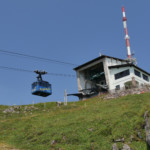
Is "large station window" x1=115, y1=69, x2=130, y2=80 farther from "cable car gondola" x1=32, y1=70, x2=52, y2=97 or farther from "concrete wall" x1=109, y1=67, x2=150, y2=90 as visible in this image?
"cable car gondola" x1=32, y1=70, x2=52, y2=97

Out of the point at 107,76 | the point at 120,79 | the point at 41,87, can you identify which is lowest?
the point at 41,87

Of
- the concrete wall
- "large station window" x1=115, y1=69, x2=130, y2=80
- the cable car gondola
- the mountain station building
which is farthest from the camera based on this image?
"large station window" x1=115, y1=69, x2=130, y2=80

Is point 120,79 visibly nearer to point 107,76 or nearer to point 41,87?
point 107,76

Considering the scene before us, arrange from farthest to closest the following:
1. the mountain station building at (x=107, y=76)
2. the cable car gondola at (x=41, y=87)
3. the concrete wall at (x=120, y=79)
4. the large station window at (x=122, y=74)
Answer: the large station window at (x=122, y=74), the mountain station building at (x=107, y=76), the concrete wall at (x=120, y=79), the cable car gondola at (x=41, y=87)

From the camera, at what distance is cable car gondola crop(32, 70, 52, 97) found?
38.2 m

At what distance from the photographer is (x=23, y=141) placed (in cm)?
2164

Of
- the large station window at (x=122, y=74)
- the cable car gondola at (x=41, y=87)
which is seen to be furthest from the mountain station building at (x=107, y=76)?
the cable car gondola at (x=41, y=87)

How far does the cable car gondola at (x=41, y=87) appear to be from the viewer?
1505 inches

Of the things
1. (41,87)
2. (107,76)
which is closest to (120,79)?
(107,76)

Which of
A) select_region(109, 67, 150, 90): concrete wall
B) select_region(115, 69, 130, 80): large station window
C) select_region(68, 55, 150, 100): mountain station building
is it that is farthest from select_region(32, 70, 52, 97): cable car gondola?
select_region(115, 69, 130, 80): large station window

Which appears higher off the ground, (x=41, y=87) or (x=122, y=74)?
(x=122, y=74)

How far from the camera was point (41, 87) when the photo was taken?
3859 centimetres

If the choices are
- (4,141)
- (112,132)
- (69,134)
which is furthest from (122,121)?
(4,141)

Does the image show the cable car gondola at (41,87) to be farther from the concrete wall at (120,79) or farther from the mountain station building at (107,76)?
the concrete wall at (120,79)
